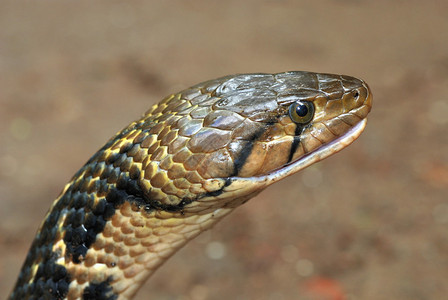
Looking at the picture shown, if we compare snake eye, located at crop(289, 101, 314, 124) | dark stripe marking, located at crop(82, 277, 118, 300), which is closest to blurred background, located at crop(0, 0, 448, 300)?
dark stripe marking, located at crop(82, 277, 118, 300)

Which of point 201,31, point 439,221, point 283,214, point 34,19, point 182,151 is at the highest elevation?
point 34,19

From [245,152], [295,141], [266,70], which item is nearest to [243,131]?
[245,152]

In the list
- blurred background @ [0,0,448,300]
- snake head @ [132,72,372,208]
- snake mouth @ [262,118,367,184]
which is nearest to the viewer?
snake head @ [132,72,372,208]

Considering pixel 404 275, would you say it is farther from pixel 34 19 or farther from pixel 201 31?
pixel 34 19

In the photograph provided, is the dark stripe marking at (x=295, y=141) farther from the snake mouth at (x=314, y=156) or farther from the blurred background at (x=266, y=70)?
the blurred background at (x=266, y=70)

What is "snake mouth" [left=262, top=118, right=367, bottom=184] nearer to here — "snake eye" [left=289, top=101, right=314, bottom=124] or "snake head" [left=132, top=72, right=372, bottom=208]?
"snake head" [left=132, top=72, right=372, bottom=208]

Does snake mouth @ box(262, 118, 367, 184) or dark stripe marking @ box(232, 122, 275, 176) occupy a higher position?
dark stripe marking @ box(232, 122, 275, 176)

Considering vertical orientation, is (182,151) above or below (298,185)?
above

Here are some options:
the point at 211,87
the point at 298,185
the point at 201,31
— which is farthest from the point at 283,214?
the point at 201,31
